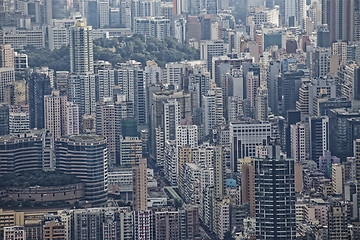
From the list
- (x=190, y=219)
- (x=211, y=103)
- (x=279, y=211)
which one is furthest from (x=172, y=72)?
(x=279, y=211)

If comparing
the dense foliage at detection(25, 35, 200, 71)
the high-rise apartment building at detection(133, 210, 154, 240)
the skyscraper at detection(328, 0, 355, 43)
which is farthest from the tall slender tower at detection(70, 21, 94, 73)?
the high-rise apartment building at detection(133, 210, 154, 240)

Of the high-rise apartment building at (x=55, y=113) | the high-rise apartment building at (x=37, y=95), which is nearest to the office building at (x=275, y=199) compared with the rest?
the high-rise apartment building at (x=55, y=113)

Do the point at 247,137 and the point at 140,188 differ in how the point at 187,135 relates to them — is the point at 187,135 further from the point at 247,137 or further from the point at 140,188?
the point at 140,188

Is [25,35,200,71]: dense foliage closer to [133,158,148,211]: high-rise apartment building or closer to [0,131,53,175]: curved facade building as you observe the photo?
[0,131,53,175]: curved facade building

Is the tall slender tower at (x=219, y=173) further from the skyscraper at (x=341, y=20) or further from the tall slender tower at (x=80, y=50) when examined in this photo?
the skyscraper at (x=341, y=20)

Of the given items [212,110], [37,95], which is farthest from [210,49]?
[37,95]
